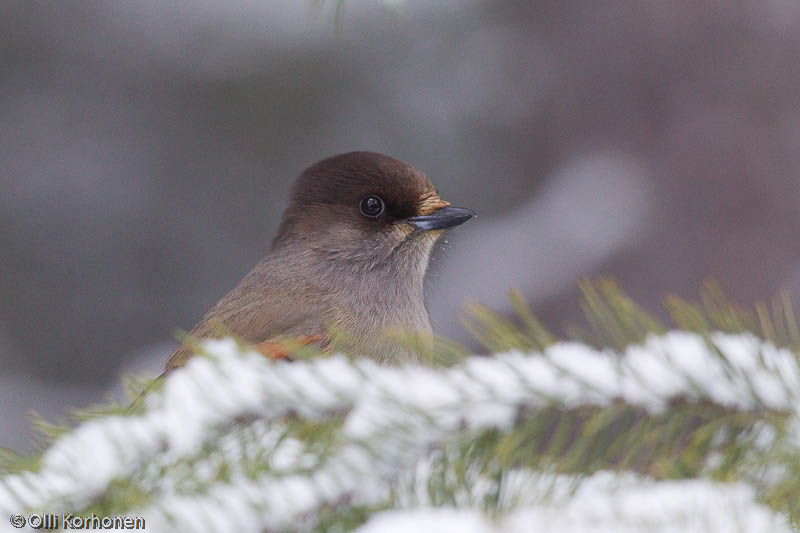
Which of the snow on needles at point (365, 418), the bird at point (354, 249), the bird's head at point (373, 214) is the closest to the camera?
the snow on needles at point (365, 418)

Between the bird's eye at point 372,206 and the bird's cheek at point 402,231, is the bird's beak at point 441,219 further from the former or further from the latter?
the bird's eye at point 372,206

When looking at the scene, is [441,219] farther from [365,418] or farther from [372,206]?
[365,418]

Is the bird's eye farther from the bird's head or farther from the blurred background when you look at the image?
the blurred background

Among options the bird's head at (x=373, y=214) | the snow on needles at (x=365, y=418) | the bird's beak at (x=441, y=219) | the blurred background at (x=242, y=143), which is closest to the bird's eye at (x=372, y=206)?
the bird's head at (x=373, y=214)

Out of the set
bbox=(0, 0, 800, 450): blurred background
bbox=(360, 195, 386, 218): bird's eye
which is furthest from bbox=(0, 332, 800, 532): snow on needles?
bbox=(0, 0, 800, 450): blurred background

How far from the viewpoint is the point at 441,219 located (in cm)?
376

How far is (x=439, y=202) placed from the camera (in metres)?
3.84

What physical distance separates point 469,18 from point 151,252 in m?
3.03

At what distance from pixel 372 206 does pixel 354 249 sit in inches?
7.7

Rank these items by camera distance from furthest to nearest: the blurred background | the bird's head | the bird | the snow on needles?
the blurred background
the bird's head
the bird
the snow on needles

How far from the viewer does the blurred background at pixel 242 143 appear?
6.47m

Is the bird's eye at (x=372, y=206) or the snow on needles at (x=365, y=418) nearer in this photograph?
the snow on needles at (x=365, y=418)

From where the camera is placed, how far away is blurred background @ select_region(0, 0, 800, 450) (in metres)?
6.47

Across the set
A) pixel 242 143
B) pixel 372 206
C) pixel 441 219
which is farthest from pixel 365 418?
pixel 242 143
